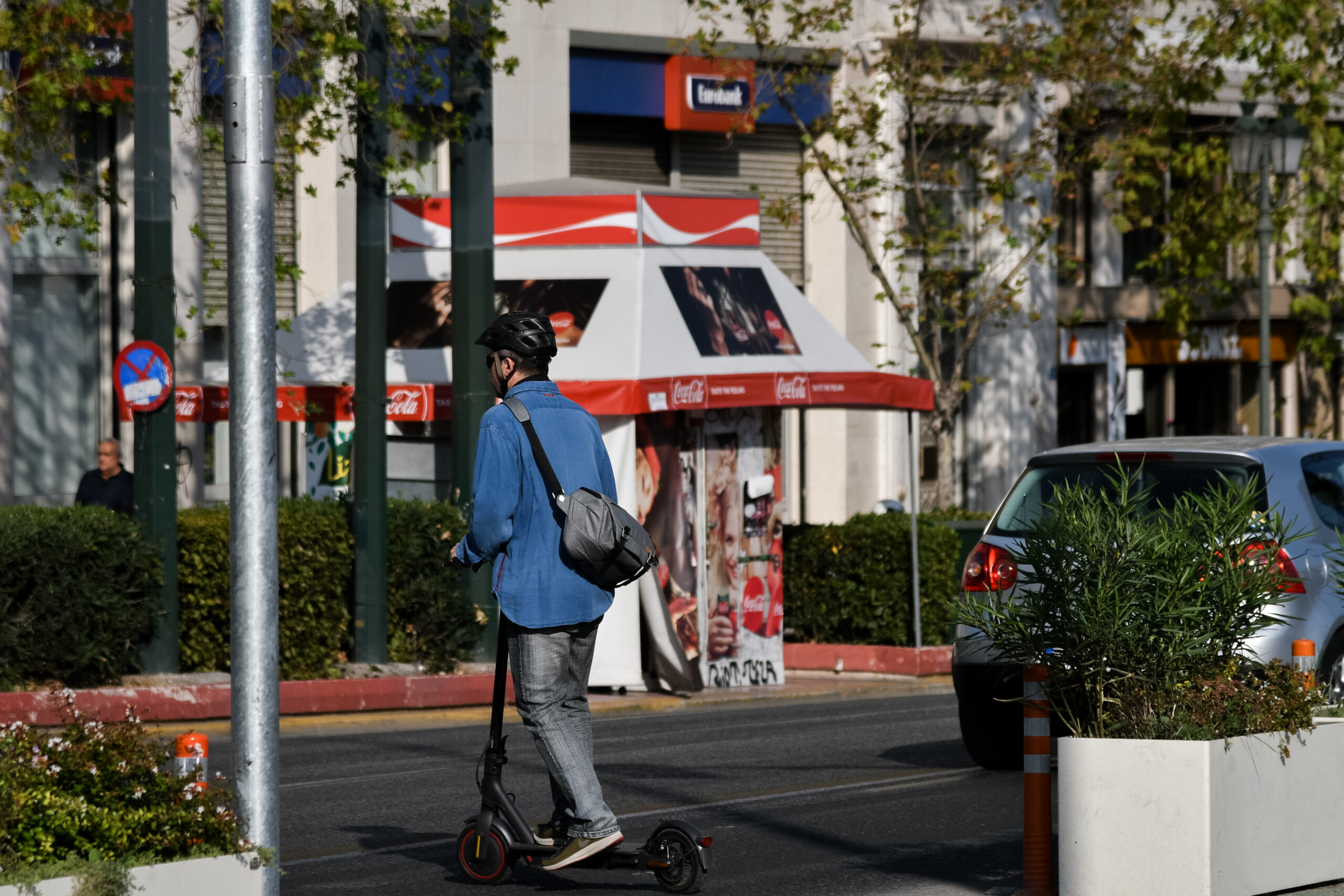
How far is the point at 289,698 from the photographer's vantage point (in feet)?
45.1

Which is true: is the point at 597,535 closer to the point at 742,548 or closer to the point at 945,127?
the point at 742,548

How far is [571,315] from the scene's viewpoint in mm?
15312

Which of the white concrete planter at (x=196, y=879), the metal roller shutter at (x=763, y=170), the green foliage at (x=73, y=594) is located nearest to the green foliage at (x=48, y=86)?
the green foliage at (x=73, y=594)

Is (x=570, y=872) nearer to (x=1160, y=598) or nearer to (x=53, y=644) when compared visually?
(x=1160, y=598)

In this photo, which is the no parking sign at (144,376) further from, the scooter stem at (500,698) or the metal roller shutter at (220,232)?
the scooter stem at (500,698)

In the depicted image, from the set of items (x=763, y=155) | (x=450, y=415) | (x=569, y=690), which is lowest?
(x=569, y=690)

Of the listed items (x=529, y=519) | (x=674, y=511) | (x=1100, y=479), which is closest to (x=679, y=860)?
(x=529, y=519)

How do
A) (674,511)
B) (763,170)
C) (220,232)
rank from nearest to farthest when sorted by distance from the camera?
1. (674,511)
2. (220,232)
3. (763,170)

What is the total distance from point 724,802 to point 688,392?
5.66 metres

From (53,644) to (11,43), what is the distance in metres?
4.27

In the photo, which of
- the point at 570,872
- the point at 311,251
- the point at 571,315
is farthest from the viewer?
the point at 311,251

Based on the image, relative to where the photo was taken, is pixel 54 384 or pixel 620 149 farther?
pixel 620 149

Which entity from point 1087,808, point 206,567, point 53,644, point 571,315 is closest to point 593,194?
point 571,315

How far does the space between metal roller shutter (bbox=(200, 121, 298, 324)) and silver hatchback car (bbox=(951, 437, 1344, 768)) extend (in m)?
10.6
